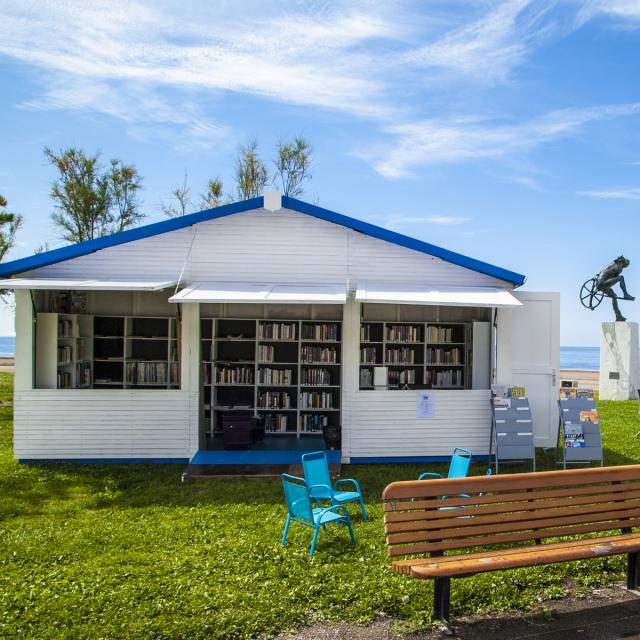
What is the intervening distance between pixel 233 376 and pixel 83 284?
134 inches

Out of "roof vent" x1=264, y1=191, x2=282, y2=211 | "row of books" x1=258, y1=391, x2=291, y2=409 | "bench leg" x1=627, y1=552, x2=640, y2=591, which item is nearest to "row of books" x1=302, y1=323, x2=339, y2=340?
"row of books" x1=258, y1=391, x2=291, y2=409

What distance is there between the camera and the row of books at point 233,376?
36.0ft

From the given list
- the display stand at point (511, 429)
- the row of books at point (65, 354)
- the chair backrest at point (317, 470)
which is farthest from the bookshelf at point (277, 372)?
the chair backrest at point (317, 470)

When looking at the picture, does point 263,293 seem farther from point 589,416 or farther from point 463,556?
point 463,556

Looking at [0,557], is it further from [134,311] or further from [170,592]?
[134,311]

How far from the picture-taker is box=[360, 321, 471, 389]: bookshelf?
1153 centimetres

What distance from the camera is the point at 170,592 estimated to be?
4484mm

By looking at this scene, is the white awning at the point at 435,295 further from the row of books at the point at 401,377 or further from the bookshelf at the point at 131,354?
the bookshelf at the point at 131,354

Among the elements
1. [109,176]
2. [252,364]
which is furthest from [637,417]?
[109,176]

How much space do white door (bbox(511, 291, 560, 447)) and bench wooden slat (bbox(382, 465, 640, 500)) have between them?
16.3ft

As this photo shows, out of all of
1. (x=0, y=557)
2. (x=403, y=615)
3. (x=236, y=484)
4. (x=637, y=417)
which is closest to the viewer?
(x=403, y=615)

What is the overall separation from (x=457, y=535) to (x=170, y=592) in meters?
1.99

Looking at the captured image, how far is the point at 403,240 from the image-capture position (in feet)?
30.5

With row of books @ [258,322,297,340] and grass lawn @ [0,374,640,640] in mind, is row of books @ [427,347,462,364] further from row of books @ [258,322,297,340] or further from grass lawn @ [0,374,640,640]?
grass lawn @ [0,374,640,640]
